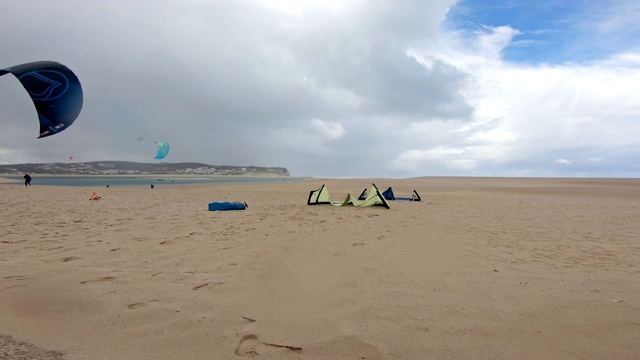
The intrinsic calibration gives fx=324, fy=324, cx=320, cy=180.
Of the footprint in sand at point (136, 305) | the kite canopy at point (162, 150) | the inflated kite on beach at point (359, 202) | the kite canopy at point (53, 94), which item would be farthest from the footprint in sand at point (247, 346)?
the kite canopy at point (162, 150)

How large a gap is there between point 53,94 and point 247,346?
21.8 ft

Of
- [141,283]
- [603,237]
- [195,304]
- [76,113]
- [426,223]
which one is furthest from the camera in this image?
[426,223]

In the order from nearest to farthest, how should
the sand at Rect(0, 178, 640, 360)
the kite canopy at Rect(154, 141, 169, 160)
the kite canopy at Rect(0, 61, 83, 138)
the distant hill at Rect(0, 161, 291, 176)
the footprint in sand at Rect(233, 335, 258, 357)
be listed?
the footprint in sand at Rect(233, 335, 258, 357), the sand at Rect(0, 178, 640, 360), the kite canopy at Rect(0, 61, 83, 138), the kite canopy at Rect(154, 141, 169, 160), the distant hill at Rect(0, 161, 291, 176)

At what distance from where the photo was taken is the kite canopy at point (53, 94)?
20.0ft

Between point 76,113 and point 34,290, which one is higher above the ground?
point 76,113

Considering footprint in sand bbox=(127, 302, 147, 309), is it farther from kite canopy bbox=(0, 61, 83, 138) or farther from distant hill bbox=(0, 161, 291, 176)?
distant hill bbox=(0, 161, 291, 176)

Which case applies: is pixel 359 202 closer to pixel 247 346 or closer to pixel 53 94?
pixel 53 94

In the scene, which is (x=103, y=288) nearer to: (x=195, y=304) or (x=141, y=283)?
(x=141, y=283)

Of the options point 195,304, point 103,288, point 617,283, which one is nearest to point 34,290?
point 103,288

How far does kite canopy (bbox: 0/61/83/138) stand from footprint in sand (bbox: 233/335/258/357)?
6172 mm

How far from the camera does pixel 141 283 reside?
4281 millimetres

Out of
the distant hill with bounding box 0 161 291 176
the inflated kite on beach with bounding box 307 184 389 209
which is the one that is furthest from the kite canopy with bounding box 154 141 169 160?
the distant hill with bounding box 0 161 291 176

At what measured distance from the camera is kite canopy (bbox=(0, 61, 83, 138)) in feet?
20.0

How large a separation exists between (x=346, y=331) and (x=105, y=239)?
6369mm
